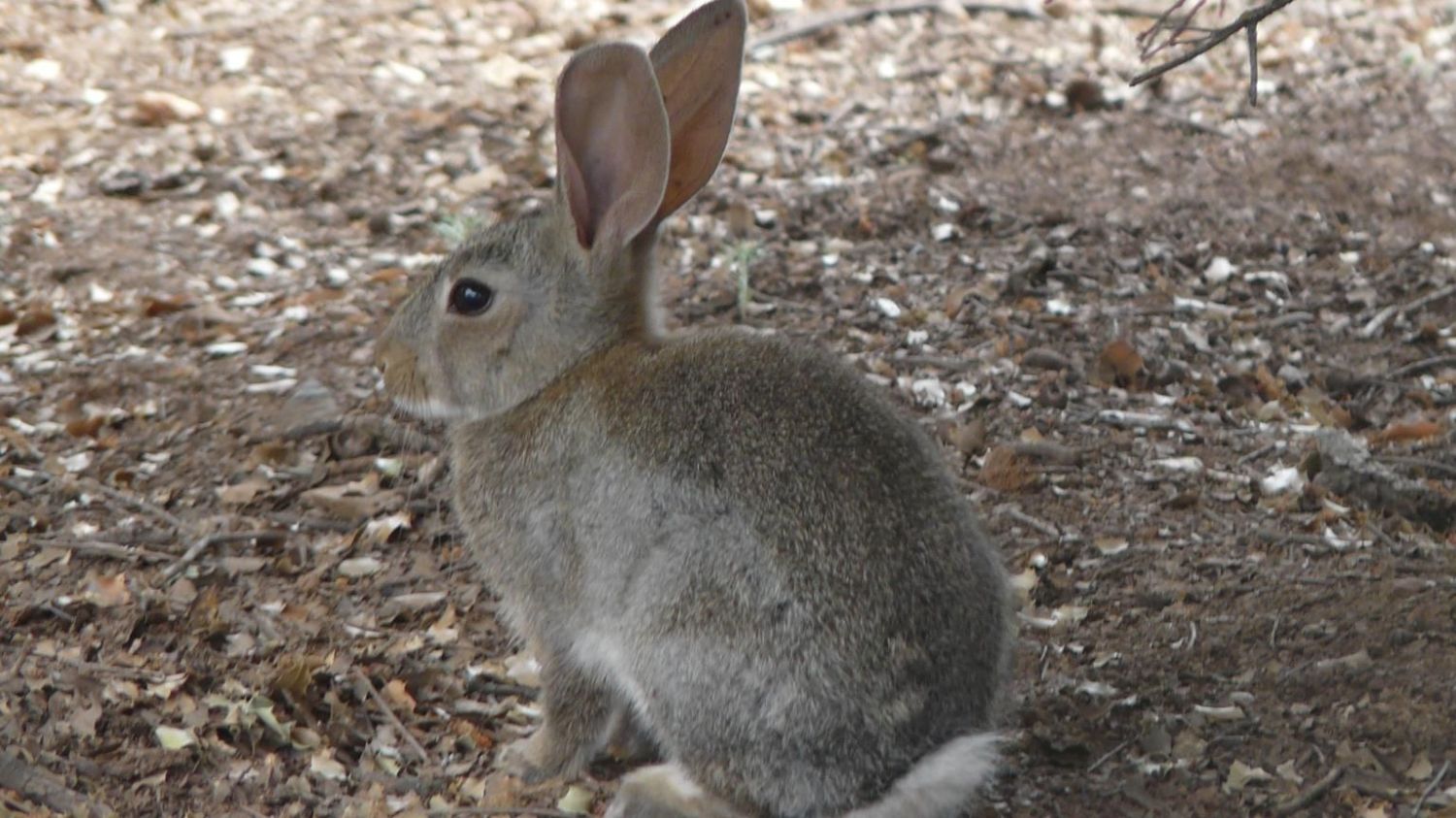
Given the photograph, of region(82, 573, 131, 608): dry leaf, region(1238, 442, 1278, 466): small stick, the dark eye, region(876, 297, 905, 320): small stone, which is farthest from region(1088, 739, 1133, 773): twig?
region(82, 573, 131, 608): dry leaf

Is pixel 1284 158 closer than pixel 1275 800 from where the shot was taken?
No

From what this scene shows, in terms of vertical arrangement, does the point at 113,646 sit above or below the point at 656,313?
below

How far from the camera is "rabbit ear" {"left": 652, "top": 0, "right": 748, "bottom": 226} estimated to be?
15.6ft

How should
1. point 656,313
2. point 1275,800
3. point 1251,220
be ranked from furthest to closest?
1. point 1251,220
2. point 656,313
3. point 1275,800

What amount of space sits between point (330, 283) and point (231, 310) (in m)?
0.45

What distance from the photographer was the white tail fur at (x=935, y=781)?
4.05 metres

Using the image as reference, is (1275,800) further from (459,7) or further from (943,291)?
(459,7)

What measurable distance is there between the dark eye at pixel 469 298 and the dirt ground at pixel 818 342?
1.14 m

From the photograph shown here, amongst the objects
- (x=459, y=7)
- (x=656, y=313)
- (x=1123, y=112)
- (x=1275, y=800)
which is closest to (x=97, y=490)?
(x=656, y=313)

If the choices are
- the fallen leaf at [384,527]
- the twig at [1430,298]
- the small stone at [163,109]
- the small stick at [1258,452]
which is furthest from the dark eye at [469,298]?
the small stone at [163,109]

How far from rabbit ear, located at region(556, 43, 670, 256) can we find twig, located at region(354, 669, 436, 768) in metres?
1.46

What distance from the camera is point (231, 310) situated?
281 inches

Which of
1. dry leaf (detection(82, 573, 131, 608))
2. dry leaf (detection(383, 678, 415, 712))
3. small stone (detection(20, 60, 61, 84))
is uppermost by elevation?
small stone (detection(20, 60, 61, 84))

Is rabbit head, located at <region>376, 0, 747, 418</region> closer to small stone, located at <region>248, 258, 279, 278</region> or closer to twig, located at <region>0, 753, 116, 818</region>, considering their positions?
twig, located at <region>0, 753, 116, 818</region>
